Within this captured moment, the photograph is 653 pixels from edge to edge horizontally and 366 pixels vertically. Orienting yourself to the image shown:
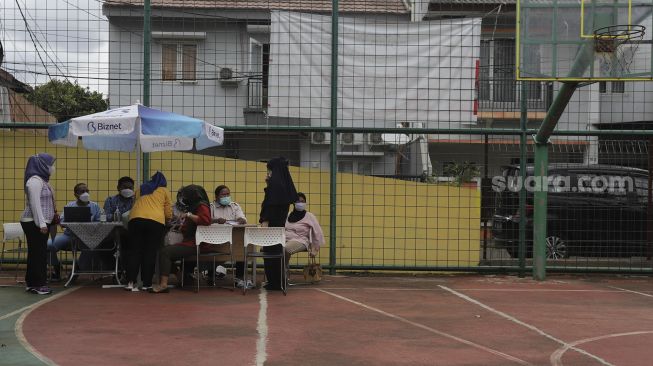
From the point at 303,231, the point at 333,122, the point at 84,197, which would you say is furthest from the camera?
the point at 333,122

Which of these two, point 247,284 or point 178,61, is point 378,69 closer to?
point 178,61

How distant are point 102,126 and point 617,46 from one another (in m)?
Answer: 6.54

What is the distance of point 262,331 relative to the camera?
24.4ft

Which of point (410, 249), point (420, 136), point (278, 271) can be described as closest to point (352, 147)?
point (420, 136)

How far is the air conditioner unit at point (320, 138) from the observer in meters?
11.8

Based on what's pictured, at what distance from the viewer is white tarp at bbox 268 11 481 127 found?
11.8 m

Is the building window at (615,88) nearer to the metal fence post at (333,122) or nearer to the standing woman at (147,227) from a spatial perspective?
the metal fence post at (333,122)

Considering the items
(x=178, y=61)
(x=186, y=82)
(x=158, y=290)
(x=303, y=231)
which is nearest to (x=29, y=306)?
(x=158, y=290)

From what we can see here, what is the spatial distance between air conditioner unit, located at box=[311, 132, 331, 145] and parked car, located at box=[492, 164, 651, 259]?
280 centimetres

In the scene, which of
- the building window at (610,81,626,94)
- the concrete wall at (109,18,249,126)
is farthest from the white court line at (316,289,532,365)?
the building window at (610,81,626,94)

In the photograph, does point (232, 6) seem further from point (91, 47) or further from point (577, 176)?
point (577, 176)

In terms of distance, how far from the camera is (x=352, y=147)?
12.0m

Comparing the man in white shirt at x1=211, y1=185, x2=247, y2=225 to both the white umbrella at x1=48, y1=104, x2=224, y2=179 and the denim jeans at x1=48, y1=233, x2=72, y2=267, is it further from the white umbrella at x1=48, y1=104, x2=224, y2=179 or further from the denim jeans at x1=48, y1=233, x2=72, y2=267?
the denim jeans at x1=48, y1=233, x2=72, y2=267

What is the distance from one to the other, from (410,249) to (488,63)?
10.6 feet
